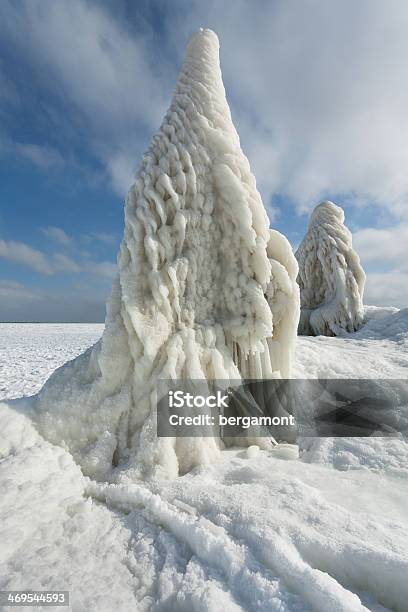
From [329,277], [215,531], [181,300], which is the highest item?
[329,277]

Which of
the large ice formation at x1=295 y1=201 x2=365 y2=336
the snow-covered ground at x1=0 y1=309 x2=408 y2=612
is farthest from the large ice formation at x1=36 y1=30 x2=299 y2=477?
the large ice formation at x1=295 y1=201 x2=365 y2=336

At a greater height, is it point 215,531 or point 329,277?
point 329,277

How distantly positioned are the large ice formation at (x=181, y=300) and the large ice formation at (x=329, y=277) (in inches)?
243

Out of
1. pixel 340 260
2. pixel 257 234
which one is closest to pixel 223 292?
pixel 257 234

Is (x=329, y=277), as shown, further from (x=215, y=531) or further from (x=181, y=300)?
(x=215, y=531)

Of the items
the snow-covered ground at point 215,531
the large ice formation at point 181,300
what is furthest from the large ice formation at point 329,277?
the snow-covered ground at point 215,531

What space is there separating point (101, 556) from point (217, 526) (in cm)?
59

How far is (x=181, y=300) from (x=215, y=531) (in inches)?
71.9

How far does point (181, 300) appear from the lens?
2896 mm

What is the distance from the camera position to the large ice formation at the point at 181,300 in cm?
248

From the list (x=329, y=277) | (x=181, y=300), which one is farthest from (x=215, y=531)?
(x=329, y=277)

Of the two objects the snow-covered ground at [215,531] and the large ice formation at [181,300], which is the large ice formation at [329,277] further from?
the snow-covered ground at [215,531]

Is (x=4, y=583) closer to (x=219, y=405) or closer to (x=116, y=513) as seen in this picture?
(x=116, y=513)

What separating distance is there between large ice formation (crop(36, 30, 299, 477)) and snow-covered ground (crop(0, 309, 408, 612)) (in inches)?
12.2
